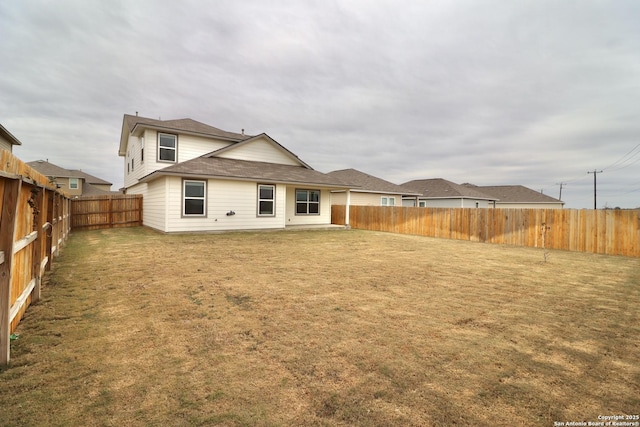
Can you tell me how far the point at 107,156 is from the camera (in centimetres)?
3562

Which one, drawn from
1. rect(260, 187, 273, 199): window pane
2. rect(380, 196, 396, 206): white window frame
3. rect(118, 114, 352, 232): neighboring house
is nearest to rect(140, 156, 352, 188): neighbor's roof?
rect(118, 114, 352, 232): neighboring house

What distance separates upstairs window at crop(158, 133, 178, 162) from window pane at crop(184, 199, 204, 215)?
4564mm

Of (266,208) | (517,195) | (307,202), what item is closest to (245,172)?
(266,208)

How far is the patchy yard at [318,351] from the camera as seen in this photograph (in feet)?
7.22

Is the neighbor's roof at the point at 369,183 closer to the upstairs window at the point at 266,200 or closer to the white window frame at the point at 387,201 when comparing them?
the white window frame at the point at 387,201

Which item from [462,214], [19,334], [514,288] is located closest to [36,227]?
[19,334]

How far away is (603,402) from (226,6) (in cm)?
1511

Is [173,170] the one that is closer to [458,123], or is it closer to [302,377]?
[302,377]

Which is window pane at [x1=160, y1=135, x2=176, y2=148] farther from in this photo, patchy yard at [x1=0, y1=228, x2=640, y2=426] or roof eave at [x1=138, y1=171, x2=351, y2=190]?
patchy yard at [x1=0, y1=228, x2=640, y2=426]

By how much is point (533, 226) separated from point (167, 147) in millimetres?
20579

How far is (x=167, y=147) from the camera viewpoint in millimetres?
16875

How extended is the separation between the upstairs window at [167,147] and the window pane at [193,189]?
418 centimetres

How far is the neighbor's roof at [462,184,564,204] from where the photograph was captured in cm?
4169

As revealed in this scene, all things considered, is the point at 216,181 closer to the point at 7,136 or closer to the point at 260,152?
the point at 260,152
